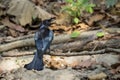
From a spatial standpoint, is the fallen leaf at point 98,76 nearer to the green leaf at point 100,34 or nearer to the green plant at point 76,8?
the green leaf at point 100,34

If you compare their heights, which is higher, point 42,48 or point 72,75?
point 42,48

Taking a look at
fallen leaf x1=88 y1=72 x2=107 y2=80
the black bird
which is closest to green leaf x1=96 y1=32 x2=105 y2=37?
the black bird

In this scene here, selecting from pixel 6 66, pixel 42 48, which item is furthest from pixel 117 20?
pixel 6 66

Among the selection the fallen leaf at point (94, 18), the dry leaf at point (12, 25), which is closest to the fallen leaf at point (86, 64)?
the fallen leaf at point (94, 18)

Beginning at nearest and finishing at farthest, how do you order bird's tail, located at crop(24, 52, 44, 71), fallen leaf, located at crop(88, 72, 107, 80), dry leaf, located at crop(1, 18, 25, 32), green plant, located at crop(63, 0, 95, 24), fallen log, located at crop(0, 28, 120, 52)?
1. fallen leaf, located at crop(88, 72, 107, 80)
2. bird's tail, located at crop(24, 52, 44, 71)
3. fallen log, located at crop(0, 28, 120, 52)
4. green plant, located at crop(63, 0, 95, 24)
5. dry leaf, located at crop(1, 18, 25, 32)

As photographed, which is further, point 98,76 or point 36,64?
point 36,64

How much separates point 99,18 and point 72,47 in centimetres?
108

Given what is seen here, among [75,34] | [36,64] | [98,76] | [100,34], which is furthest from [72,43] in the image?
[98,76]

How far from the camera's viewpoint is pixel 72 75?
4348 millimetres

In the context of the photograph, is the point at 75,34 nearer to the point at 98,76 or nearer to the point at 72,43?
the point at 72,43

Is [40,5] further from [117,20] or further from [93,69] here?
[93,69]

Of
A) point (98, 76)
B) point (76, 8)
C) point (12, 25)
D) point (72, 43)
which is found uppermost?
point (76, 8)

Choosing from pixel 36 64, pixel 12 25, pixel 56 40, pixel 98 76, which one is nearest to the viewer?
pixel 98 76

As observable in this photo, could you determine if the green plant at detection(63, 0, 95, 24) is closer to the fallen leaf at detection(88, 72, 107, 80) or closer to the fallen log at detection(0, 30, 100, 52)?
the fallen log at detection(0, 30, 100, 52)
